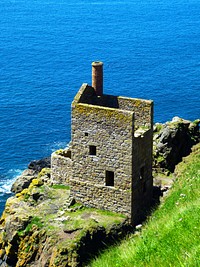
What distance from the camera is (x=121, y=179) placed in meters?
37.5

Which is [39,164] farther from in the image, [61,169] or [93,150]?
[93,150]

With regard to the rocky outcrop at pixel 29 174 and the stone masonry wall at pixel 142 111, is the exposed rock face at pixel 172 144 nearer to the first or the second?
the stone masonry wall at pixel 142 111

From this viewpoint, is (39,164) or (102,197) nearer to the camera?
(102,197)

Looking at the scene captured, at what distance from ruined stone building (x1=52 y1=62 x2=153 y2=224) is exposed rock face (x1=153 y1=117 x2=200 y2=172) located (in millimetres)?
4759

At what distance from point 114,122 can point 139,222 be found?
727 centimetres

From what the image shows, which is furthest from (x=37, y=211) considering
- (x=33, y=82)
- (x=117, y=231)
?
(x=33, y=82)

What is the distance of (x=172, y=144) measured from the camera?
46.2 m

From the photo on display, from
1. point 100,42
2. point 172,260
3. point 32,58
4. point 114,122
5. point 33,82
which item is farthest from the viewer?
point 100,42

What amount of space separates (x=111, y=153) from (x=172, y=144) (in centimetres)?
1037

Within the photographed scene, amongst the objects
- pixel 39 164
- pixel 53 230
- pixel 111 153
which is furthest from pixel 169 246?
pixel 39 164

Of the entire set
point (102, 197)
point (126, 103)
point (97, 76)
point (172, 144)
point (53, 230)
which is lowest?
point (53, 230)

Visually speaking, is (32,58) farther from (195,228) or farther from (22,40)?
(195,228)

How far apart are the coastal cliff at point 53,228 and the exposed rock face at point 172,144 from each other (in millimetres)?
113

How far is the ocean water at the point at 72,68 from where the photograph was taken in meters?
87.5
